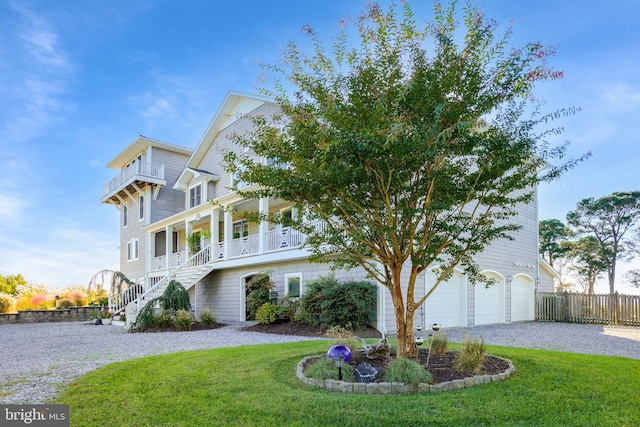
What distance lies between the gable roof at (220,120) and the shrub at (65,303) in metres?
8.73

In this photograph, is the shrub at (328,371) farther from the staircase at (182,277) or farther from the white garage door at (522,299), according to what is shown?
the white garage door at (522,299)

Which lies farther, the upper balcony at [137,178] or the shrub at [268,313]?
the upper balcony at [137,178]

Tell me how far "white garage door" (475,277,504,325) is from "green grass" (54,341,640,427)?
9449mm

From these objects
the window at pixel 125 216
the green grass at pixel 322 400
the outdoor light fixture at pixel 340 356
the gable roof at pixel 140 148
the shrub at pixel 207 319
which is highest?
the gable roof at pixel 140 148

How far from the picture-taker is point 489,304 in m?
17.2

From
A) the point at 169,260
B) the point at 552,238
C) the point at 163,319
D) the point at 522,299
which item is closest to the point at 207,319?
the point at 163,319

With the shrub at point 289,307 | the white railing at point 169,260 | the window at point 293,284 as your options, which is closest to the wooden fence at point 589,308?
the window at point 293,284

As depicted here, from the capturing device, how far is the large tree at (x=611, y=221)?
1026 inches

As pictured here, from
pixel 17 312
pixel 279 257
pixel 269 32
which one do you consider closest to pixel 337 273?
pixel 279 257

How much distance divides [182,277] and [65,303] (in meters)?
9.51

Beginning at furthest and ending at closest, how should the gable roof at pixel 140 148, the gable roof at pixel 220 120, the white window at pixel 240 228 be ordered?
the gable roof at pixel 140 148, the white window at pixel 240 228, the gable roof at pixel 220 120

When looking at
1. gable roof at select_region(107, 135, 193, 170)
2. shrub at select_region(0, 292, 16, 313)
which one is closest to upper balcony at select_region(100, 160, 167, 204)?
gable roof at select_region(107, 135, 193, 170)

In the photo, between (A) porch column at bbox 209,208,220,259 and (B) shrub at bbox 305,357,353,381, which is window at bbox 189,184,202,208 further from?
(B) shrub at bbox 305,357,353,381

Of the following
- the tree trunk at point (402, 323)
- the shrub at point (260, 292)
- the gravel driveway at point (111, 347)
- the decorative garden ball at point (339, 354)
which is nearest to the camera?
the decorative garden ball at point (339, 354)
